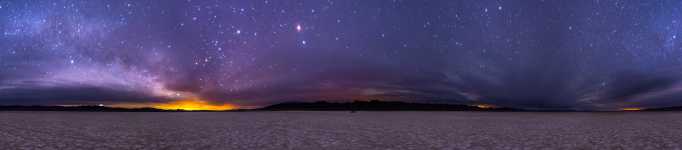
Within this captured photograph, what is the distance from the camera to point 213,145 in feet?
39.5

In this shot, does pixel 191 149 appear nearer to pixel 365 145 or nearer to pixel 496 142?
pixel 365 145

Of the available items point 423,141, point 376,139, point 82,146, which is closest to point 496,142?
point 423,141

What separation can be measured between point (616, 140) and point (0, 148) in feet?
47.3

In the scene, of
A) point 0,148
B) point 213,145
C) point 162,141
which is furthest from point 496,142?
point 0,148

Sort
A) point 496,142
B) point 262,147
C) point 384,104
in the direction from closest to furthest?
point 262,147 → point 496,142 → point 384,104

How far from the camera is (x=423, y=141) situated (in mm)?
12875

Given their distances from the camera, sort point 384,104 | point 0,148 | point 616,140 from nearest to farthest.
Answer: point 0,148 < point 616,140 < point 384,104

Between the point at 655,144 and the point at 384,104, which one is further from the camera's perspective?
the point at 384,104

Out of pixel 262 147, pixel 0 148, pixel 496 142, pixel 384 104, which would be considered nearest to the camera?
pixel 0 148

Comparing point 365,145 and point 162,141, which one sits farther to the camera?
point 162,141

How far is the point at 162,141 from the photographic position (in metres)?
12.8

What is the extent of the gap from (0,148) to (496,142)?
10991mm

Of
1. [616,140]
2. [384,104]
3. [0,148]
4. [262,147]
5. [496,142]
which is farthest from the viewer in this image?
[384,104]

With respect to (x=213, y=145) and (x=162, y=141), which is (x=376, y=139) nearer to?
(x=213, y=145)
